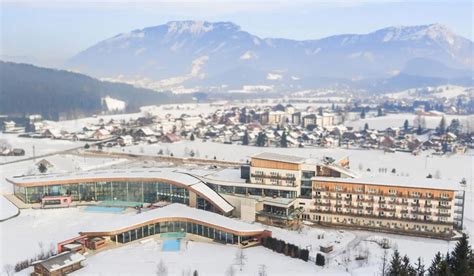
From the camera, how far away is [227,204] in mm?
21094

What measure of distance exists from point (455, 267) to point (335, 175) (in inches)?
374

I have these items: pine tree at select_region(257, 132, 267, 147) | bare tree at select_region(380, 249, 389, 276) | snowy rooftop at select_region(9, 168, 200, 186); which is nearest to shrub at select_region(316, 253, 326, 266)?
bare tree at select_region(380, 249, 389, 276)

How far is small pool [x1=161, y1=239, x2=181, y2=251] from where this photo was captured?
16.9 m

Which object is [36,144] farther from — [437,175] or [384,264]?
[384,264]

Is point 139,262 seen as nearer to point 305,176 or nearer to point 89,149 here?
point 305,176

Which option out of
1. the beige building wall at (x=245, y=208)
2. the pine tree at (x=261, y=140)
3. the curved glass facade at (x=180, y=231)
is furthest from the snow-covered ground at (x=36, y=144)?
the beige building wall at (x=245, y=208)

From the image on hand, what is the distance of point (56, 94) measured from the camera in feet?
270

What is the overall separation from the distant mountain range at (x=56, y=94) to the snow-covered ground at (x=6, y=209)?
159 feet

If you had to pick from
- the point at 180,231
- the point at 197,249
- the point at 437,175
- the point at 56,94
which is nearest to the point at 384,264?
the point at 197,249

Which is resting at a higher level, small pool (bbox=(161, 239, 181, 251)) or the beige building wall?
the beige building wall

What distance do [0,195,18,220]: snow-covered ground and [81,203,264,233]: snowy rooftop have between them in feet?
15.2

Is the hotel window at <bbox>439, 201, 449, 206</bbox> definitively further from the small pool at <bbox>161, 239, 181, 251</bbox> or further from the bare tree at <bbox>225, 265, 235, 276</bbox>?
the small pool at <bbox>161, 239, 181, 251</bbox>

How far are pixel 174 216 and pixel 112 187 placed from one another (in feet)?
20.4

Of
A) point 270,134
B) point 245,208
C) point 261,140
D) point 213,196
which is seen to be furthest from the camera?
point 270,134
